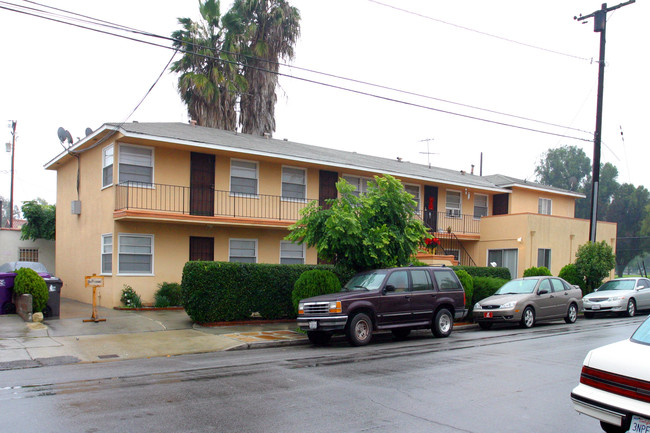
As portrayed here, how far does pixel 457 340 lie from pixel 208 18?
25.9m

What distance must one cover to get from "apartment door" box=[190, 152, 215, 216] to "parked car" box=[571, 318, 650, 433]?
16.4m

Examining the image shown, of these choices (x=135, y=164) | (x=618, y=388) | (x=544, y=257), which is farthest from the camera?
(x=544, y=257)

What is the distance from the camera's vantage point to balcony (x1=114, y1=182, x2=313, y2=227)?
18.9 m

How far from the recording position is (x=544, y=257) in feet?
89.9

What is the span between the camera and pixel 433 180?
26.6 metres

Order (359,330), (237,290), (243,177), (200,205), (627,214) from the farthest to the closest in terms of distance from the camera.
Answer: (627,214)
(243,177)
(200,205)
(237,290)
(359,330)

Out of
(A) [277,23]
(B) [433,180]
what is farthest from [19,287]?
(A) [277,23]

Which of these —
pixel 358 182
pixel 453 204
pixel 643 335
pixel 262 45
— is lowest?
pixel 643 335

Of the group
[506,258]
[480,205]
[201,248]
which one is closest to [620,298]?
[506,258]

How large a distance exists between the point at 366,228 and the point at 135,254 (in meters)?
8.64

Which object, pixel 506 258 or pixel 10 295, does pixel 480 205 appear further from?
pixel 10 295

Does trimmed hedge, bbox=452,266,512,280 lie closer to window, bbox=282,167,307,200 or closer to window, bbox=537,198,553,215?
window, bbox=282,167,307,200

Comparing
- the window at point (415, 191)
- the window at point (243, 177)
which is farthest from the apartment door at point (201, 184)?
the window at point (415, 191)

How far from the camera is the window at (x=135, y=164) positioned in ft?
63.0
